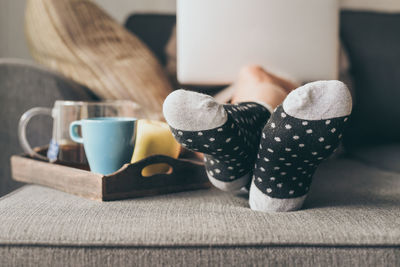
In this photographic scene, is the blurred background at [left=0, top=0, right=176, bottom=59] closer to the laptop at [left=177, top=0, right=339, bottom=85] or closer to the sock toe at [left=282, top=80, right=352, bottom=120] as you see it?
the laptop at [left=177, top=0, right=339, bottom=85]

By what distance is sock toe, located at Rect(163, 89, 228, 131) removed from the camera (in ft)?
1.77

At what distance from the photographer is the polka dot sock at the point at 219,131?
0.54 metres

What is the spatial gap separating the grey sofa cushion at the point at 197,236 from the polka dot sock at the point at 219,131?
0.25ft

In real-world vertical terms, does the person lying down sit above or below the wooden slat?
above

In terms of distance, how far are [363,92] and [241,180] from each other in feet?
2.67

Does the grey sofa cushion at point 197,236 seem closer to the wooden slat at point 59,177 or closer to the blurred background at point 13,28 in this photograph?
the wooden slat at point 59,177

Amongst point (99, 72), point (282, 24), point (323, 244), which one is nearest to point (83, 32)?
point (99, 72)

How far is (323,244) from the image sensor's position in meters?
Result: 0.50

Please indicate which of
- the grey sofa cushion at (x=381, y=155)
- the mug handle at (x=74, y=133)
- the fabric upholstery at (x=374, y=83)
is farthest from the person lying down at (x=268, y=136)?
the fabric upholstery at (x=374, y=83)

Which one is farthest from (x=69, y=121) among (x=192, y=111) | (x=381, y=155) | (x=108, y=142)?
(x=381, y=155)

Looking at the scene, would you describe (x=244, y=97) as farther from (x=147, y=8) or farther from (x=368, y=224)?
(x=147, y=8)

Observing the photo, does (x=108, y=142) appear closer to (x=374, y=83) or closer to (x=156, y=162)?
(x=156, y=162)

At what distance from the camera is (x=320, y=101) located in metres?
0.53

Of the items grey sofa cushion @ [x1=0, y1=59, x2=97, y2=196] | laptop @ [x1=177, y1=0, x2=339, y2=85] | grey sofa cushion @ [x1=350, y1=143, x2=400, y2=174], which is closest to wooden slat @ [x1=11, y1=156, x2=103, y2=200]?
grey sofa cushion @ [x1=0, y1=59, x2=97, y2=196]
